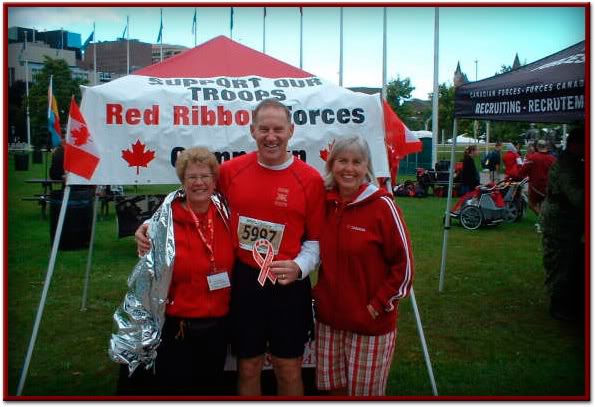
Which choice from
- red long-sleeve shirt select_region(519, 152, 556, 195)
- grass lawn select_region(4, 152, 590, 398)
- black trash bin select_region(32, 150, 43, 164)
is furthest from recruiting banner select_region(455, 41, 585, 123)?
black trash bin select_region(32, 150, 43, 164)

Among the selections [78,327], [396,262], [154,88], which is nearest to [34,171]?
[78,327]

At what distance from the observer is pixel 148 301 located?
318 cm

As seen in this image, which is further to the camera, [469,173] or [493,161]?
[493,161]

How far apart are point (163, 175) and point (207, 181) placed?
3.95ft

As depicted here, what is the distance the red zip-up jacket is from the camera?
9.97 feet

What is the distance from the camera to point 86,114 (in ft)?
13.3

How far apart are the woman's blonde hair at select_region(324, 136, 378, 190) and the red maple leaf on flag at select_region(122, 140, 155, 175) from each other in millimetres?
1555

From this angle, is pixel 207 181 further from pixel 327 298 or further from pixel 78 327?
pixel 78 327

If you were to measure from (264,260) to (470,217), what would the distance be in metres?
10.6

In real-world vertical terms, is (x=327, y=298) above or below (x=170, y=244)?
below

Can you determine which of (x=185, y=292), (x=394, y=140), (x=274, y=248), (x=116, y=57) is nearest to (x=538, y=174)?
(x=394, y=140)

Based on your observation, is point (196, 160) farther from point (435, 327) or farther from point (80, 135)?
point (435, 327)

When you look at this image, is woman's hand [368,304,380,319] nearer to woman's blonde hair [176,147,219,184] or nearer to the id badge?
the id badge

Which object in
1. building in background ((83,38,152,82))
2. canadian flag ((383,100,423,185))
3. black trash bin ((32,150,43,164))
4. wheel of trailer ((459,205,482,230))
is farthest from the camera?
building in background ((83,38,152,82))
